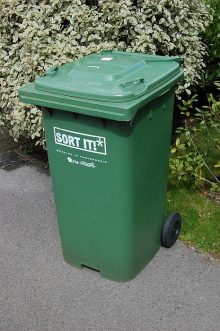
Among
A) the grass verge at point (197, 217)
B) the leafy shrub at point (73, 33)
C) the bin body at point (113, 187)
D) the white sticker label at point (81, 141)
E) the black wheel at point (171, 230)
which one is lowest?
the grass verge at point (197, 217)

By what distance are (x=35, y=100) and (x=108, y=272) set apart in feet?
4.59

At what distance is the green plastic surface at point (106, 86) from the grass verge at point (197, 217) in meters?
1.46

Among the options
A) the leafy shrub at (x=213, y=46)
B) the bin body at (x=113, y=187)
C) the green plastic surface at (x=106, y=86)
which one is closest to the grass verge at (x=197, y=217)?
the bin body at (x=113, y=187)

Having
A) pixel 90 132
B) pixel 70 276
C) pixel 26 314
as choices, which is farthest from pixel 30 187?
pixel 90 132

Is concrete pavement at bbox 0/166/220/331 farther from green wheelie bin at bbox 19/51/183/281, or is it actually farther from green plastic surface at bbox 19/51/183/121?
green plastic surface at bbox 19/51/183/121

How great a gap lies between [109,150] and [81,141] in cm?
20

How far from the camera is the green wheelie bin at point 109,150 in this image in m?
2.66

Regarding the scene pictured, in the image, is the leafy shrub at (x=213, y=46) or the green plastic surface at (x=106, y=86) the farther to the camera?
the leafy shrub at (x=213, y=46)

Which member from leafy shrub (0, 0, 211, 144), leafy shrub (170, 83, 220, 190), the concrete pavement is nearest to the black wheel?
the concrete pavement

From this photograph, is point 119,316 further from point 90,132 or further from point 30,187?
point 30,187

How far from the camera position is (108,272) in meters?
3.29

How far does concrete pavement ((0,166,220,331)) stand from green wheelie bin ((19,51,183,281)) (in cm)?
15

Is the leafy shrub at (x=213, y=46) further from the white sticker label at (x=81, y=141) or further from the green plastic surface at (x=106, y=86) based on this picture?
the white sticker label at (x=81, y=141)

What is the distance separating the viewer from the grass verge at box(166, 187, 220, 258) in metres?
3.71
